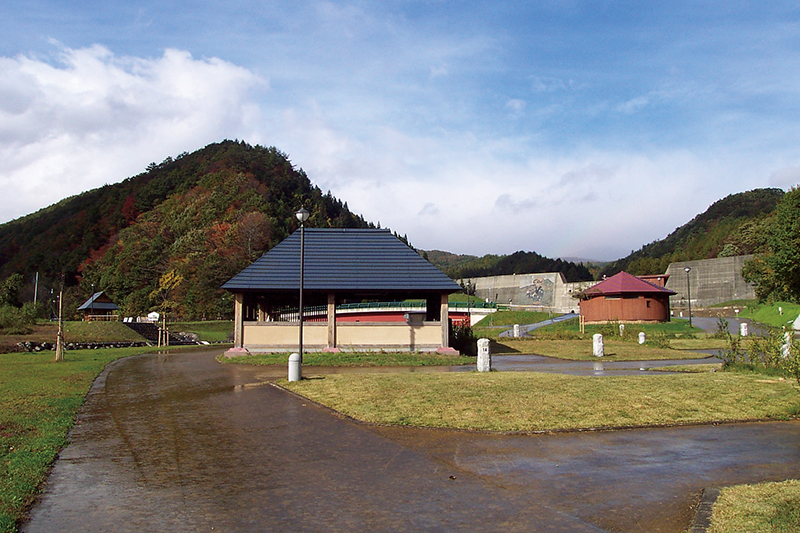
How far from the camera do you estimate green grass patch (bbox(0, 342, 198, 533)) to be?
630 centimetres

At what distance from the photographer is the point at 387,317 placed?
6209 centimetres

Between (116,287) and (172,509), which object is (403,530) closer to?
(172,509)

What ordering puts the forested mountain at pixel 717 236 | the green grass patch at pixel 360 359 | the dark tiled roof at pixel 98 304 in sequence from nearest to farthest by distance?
the green grass patch at pixel 360 359 < the dark tiled roof at pixel 98 304 < the forested mountain at pixel 717 236

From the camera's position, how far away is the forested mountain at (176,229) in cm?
8050

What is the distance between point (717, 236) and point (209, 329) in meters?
103

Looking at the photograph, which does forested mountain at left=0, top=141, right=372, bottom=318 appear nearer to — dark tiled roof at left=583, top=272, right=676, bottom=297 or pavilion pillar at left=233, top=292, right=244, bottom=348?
dark tiled roof at left=583, top=272, right=676, bottom=297

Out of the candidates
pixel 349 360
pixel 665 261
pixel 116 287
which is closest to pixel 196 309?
pixel 116 287

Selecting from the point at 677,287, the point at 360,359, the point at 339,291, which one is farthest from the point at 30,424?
the point at 677,287

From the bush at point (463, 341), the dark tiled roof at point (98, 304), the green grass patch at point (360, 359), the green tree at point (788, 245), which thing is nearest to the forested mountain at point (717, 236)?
the green tree at point (788, 245)

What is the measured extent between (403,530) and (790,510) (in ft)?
12.0

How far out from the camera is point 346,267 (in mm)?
28062

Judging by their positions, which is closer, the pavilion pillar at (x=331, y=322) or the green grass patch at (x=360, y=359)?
the green grass patch at (x=360, y=359)

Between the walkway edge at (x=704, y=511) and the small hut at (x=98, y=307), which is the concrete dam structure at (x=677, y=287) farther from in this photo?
the walkway edge at (x=704, y=511)

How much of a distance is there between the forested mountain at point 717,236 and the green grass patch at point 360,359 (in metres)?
77.7
